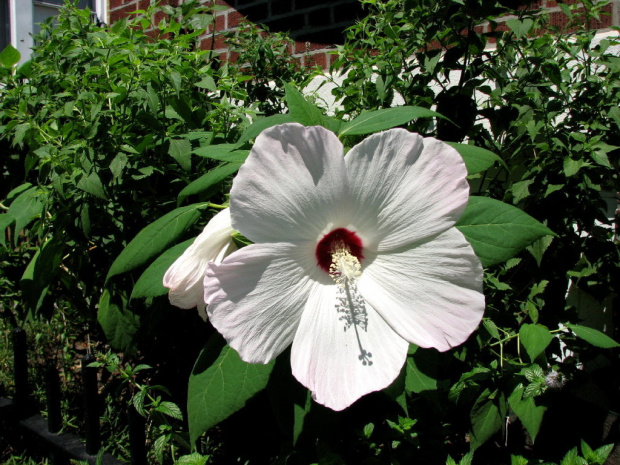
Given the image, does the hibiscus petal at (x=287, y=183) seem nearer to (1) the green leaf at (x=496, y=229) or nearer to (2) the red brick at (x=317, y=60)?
(1) the green leaf at (x=496, y=229)

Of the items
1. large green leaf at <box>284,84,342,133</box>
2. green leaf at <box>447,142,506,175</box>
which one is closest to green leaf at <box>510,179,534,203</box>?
green leaf at <box>447,142,506,175</box>

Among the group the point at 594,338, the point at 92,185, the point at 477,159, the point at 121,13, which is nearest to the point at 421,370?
the point at 477,159

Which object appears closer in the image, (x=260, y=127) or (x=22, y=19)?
(x=260, y=127)

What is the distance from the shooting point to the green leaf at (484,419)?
1.56 metres

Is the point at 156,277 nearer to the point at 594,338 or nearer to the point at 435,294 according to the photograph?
the point at 435,294

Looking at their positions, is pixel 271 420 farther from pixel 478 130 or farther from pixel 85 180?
pixel 478 130

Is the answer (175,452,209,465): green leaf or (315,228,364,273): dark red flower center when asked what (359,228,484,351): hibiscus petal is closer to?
(315,228,364,273): dark red flower center

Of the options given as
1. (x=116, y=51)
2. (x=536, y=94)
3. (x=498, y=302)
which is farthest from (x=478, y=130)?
(x=116, y=51)

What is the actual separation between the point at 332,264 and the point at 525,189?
3.87 feet

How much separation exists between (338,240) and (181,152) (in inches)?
26.7

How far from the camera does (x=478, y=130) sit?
2.06 m

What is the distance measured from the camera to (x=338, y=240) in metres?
1.14

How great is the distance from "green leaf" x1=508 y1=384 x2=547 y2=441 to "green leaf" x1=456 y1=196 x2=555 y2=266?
1.72 feet

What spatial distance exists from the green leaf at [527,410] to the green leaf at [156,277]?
1025 millimetres
